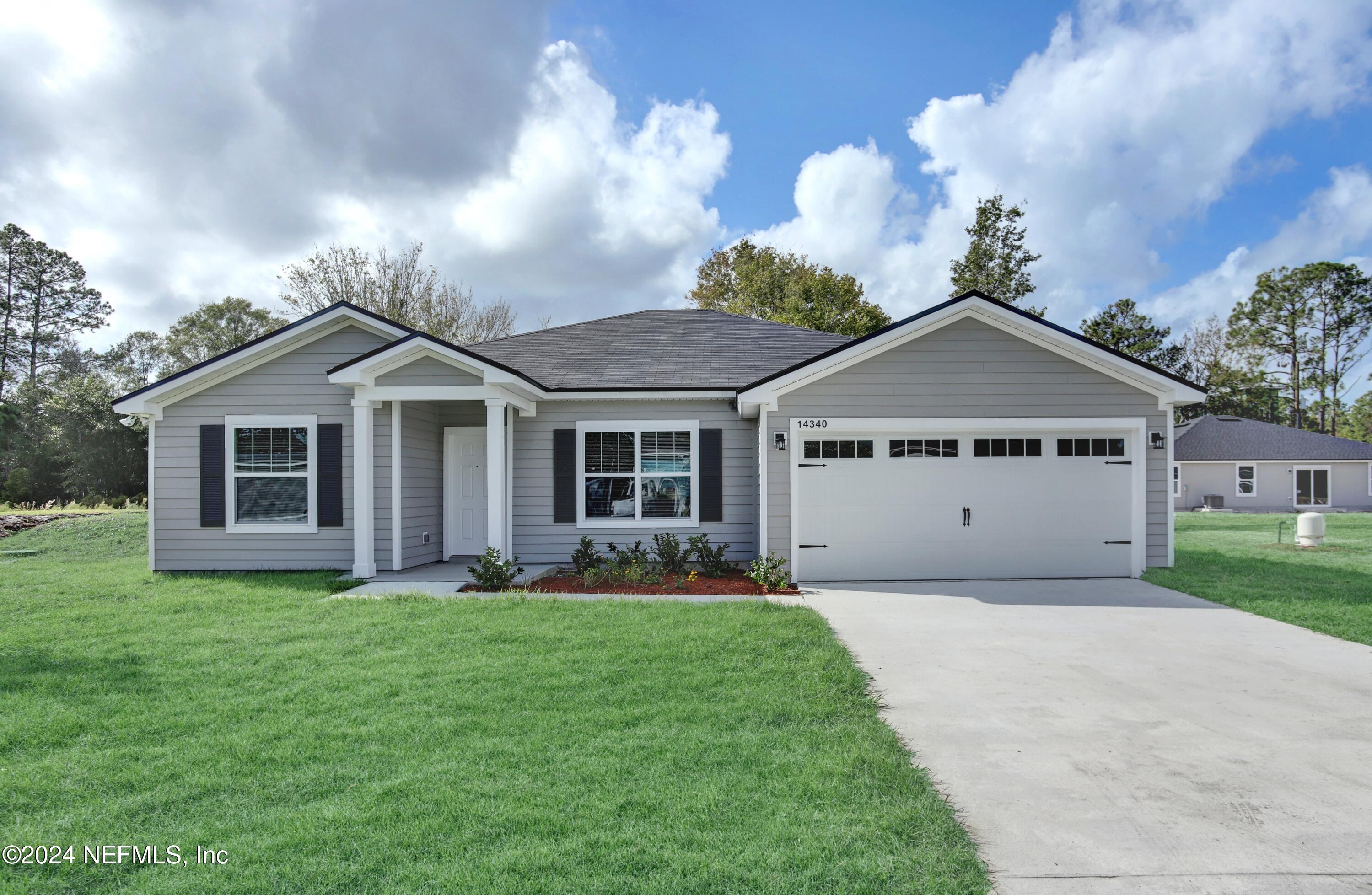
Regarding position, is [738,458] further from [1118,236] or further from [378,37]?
[1118,236]

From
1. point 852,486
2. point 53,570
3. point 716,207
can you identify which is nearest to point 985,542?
point 852,486

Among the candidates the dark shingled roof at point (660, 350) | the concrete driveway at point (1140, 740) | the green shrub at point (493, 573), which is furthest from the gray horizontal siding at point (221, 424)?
the concrete driveway at point (1140, 740)

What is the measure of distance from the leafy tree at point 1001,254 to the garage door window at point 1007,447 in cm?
2179

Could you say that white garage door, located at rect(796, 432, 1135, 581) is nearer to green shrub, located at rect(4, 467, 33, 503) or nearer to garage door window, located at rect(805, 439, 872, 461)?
garage door window, located at rect(805, 439, 872, 461)

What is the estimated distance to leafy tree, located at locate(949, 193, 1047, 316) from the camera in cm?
2981

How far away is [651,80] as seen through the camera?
1277 cm

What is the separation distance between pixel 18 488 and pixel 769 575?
98.6ft

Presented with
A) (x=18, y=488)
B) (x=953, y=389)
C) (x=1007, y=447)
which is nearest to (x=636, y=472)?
(x=953, y=389)

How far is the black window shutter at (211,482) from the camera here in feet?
35.3

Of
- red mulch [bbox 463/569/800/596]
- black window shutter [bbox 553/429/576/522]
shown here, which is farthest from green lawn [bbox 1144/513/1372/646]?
→ black window shutter [bbox 553/429/576/522]

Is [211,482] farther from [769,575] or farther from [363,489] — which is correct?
[769,575]

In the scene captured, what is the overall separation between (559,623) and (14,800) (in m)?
4.10

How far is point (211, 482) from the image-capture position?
10.8 m

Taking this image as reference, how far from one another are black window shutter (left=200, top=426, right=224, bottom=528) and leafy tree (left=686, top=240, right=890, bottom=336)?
20770 millimetres
